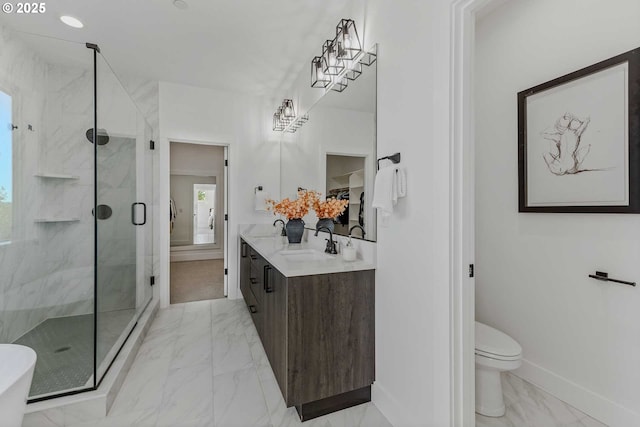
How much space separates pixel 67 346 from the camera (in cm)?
202

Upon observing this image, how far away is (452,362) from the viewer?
118cm

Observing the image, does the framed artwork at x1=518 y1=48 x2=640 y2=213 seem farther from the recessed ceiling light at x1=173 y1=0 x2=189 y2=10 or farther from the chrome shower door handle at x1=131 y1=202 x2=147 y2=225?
the chrome shower door handle at x1=131 y1=202 x2=147 y2=225

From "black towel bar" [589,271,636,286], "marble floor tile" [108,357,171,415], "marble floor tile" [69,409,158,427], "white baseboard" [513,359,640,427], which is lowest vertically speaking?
"marble floor tile" [69,409,158,427]

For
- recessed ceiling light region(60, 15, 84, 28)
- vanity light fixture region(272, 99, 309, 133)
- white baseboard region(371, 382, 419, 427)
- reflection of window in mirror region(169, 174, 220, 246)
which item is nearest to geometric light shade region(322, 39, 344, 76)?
vanity light fixture region(272, 99, 309, 133)

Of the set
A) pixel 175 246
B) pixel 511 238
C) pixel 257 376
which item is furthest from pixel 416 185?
pixel 175 246

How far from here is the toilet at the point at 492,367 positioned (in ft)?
4.89

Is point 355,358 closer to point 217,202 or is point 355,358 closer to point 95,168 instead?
point 95,168

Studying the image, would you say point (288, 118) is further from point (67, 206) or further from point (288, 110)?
point (67, 206)

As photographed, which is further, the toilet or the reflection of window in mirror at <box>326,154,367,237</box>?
the reflection of window in mirror at <box>326,154,367,237</box>

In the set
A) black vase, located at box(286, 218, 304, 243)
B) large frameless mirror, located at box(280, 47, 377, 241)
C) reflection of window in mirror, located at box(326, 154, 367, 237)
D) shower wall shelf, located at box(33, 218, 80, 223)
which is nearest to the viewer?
large frameless mirror, located at box(280, 47, 377, 241)

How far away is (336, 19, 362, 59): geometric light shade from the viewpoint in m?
1.84

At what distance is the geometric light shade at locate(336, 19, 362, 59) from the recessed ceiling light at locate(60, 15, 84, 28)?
6.95 ft

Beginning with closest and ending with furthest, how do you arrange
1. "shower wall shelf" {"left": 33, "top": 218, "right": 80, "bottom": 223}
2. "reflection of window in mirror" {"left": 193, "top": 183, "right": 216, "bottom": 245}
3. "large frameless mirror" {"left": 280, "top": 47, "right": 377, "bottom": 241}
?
"large frameless mirror" {"left": 280, "top": 47, "right": 377, "bottom": 241}, "shower wall shelf" {"left": 33, "top": 218, "right": 80, "bottom": 223}, "reflection of window in mirror" {"left": 193, "top": 183, "right": 216, "bottom": 245}

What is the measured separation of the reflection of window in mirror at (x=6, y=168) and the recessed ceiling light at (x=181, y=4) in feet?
5.05
